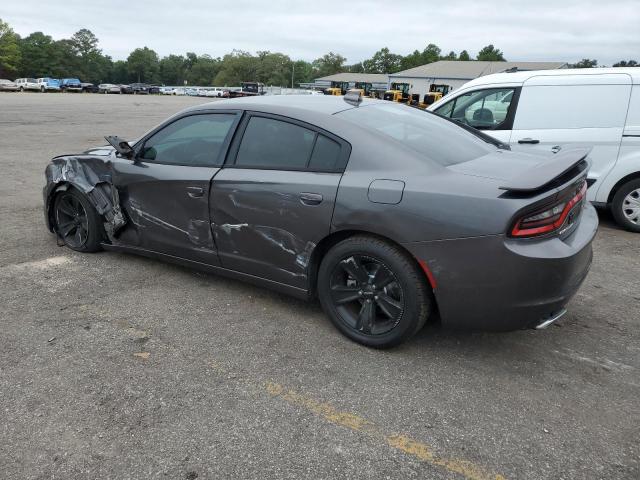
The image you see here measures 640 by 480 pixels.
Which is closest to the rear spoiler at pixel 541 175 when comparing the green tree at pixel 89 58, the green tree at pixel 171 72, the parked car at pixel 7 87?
the parked car at pixel 7 87

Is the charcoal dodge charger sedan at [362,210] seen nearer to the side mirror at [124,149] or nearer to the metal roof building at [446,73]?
the side mirror at [124,149]

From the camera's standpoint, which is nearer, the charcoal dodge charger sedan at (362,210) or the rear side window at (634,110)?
the charcoal dodge charger sedan at (362,210)

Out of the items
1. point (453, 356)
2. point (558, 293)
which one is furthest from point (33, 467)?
point (558, 293)

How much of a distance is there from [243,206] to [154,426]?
1.56m

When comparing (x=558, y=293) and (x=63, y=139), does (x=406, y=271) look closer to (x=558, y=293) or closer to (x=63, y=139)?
(x=558, y=293)

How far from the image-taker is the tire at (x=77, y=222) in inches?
178

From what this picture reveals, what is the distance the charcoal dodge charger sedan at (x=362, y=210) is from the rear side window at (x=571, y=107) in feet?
9.13

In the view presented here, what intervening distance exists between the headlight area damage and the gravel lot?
1.80ft

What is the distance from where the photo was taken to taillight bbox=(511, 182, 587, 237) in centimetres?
263

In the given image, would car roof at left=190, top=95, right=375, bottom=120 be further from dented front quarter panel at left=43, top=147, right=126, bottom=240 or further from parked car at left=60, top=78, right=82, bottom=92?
parked car at left=60, top=78, right=82, bottom=92

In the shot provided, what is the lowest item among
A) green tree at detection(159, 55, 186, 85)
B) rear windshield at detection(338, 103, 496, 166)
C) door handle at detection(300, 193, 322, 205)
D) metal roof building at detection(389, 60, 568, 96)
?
door handle at detection(300, 193, 322, 205)

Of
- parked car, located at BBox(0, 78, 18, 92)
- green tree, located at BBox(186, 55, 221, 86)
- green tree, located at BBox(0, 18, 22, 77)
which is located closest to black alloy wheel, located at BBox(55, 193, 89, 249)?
parked car, located at BBox(0, 78, 18, 92)

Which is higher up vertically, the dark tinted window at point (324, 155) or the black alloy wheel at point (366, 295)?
the dark tinted window at point (324, 155)

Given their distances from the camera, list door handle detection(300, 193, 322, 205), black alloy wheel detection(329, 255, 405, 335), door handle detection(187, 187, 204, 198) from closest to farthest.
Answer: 1. black alloy wheel detection(329, 255, 405, 335)
2. door handle detection(300, 193, 322, 205)
3. door handle detection(187, 187, 204, 198)
